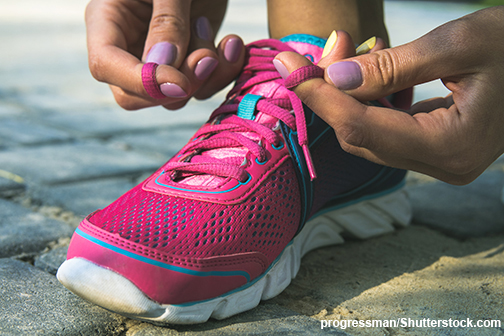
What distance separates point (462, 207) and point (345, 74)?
37.5 inches

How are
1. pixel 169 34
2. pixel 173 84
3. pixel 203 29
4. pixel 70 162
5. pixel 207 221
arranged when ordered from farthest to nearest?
1. pixel 70 162
2. pixel 203 29
3. pixel 169 34
4. pixel 173 84
5. pixel 207 221

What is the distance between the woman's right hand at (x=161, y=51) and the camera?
1069 millimetres

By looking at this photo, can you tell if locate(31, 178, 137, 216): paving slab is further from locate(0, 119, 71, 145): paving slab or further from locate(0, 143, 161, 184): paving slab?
locate(0, 119, 71, 145): paving slab

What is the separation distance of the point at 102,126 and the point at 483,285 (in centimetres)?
198

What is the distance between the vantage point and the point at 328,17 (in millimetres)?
1147

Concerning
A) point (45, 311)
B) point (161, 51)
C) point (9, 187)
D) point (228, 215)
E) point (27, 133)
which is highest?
point (161, 51)

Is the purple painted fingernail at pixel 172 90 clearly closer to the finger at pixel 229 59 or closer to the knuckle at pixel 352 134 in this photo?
the finger at pixel 229 59

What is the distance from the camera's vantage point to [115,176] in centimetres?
170

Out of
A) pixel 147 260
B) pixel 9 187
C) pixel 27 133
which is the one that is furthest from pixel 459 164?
pixel 27 133

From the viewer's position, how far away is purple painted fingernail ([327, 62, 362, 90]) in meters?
0.77

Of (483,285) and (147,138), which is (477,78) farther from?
(147,138)

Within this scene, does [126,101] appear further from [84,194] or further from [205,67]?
[84,194]

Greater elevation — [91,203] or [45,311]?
[45,311]

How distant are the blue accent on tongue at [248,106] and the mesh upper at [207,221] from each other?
0.14m
